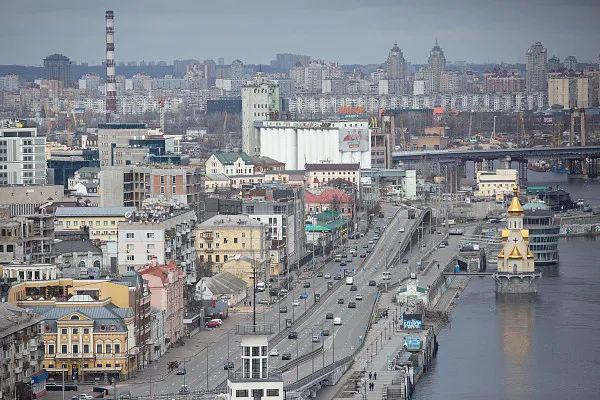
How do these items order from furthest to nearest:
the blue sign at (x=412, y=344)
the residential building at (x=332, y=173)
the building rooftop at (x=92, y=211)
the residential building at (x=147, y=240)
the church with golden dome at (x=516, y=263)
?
the residential building at (x=332, y=173), the church with golden dome at (x=516, y=263), the building rooftop at (x=92, y=211), the residential building at (x=147, y=240), the blue sign at (x=412, y=344)

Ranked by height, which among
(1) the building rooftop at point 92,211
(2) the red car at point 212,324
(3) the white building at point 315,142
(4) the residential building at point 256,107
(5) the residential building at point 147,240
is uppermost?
(4) the residential building at point 256,107

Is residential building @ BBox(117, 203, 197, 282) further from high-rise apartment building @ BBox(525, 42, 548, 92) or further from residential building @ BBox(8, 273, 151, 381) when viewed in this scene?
high-rise apartment building @ BBox(525, 42, 548, 92)

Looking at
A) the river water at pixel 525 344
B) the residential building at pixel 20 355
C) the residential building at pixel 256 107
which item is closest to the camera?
the residential building at pixel 20 355

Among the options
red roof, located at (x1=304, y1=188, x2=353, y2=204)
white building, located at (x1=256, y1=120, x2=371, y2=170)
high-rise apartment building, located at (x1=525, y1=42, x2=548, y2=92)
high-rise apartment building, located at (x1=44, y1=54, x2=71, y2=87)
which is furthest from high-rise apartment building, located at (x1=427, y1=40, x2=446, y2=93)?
red roof, located at (x1=304, y1=188, x2=353, y2=204)

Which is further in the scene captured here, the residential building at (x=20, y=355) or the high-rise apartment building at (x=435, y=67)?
the high-rise apartment building at (x=435, y=67)

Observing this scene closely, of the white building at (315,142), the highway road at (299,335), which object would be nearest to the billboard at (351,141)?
the white building at (315,142)

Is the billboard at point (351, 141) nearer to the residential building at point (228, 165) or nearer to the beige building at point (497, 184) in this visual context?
the beige building at point (497, 184)
